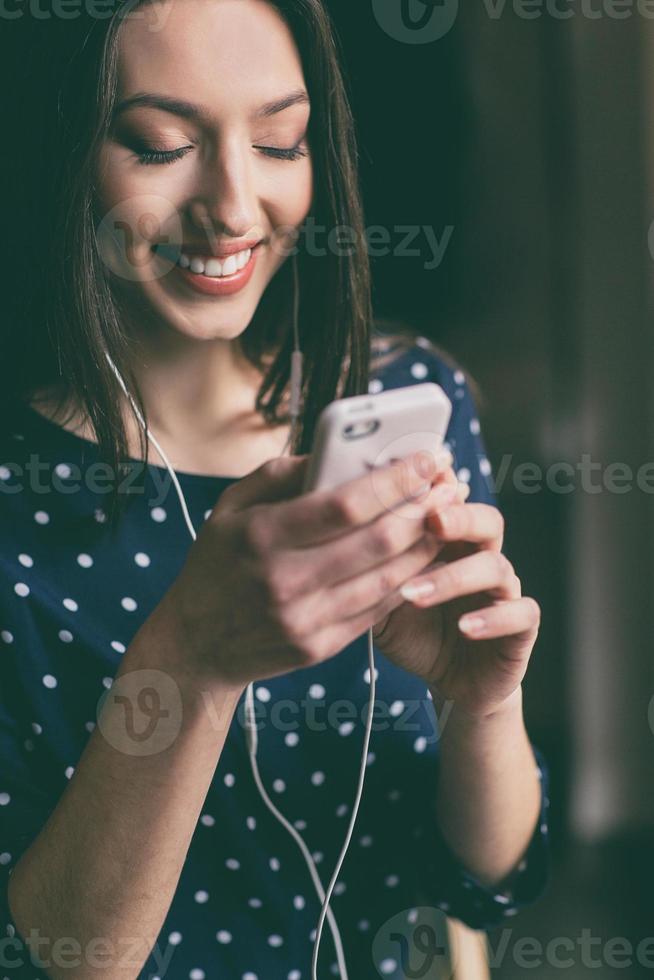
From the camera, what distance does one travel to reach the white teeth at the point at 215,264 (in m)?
0.77

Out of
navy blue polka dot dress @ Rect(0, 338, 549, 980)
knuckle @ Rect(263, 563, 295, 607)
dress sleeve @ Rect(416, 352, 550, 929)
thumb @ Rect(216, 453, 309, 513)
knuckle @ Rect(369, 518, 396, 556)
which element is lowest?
dress sleeve @ Rect(416, 352, 550, 929)

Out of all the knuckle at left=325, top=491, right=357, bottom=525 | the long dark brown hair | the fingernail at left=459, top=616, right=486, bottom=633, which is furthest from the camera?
the long dark brown hair

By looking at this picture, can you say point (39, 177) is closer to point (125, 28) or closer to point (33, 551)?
point (125, 28)

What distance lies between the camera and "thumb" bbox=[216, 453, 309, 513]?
54 cm

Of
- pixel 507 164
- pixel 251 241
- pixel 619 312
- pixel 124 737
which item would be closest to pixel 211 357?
pixel 251 241

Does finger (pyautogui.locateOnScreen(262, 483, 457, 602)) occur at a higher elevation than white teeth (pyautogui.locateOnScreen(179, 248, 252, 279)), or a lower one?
lower

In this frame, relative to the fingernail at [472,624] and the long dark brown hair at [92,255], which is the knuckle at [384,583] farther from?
the long dark brown hair at [92,255]

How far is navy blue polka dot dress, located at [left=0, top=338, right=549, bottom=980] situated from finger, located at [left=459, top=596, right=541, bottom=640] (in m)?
0.25

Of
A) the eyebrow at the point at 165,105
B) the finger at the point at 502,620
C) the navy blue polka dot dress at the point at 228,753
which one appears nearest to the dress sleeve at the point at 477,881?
the navy blue polka dot dress at the point at 228,753

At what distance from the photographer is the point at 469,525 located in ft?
1.88

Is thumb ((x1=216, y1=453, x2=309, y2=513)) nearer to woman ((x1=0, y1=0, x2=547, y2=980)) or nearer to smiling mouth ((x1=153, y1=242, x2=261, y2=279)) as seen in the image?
woman ((x1=0, y1=0, x2=547, y2=980))

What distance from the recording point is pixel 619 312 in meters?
1.65

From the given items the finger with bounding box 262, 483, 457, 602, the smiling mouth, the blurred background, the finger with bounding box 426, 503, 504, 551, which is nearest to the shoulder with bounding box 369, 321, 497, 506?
the smiling mouth

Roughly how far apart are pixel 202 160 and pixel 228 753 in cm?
49
